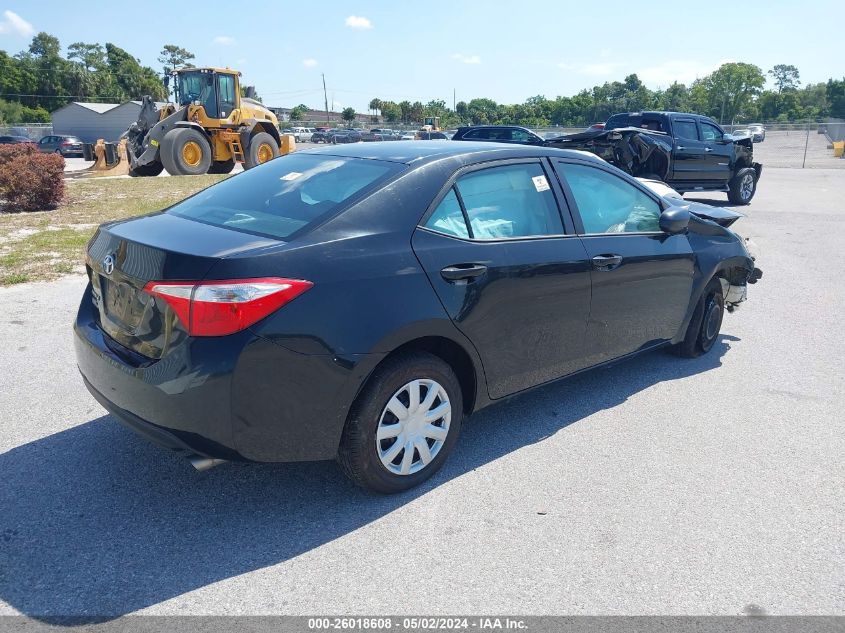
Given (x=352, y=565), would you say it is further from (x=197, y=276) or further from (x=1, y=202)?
(x=1, y=202)

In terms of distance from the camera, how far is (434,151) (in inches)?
148

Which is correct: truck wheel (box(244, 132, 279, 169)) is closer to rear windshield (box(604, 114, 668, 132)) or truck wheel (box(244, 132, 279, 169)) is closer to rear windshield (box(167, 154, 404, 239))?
rear windshield (box(604, 114, 668, 132))

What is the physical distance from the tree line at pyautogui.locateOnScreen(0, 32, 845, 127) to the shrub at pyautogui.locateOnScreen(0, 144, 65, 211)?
75827 millimetres

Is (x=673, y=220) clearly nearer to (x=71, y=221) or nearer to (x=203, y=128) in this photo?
(x=71, y=221)

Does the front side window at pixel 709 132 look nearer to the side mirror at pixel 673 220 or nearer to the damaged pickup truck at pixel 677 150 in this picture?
the damaged pickup truck at pixel 677 150

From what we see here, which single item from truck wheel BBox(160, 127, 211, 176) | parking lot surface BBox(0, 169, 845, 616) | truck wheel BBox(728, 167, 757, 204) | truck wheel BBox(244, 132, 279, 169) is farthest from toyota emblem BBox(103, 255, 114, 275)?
truck wheel BBox(244, 132, 279, 169)

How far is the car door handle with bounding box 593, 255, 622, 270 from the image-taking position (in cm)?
406

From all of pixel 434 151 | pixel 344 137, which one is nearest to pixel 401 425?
pixel 434 151

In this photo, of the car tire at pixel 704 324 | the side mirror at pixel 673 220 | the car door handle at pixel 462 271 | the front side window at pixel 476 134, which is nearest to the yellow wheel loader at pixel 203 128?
the front side window at pixel 476 134

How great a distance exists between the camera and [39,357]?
198 inches

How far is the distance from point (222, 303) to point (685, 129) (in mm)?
14902

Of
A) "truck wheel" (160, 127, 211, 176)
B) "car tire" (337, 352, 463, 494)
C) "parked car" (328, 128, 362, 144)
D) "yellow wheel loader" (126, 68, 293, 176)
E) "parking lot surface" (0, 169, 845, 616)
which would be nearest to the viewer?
"parking lot surface" (0, 169, 845, 616)

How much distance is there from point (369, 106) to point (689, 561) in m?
120

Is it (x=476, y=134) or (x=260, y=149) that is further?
(x=260, y=149)
